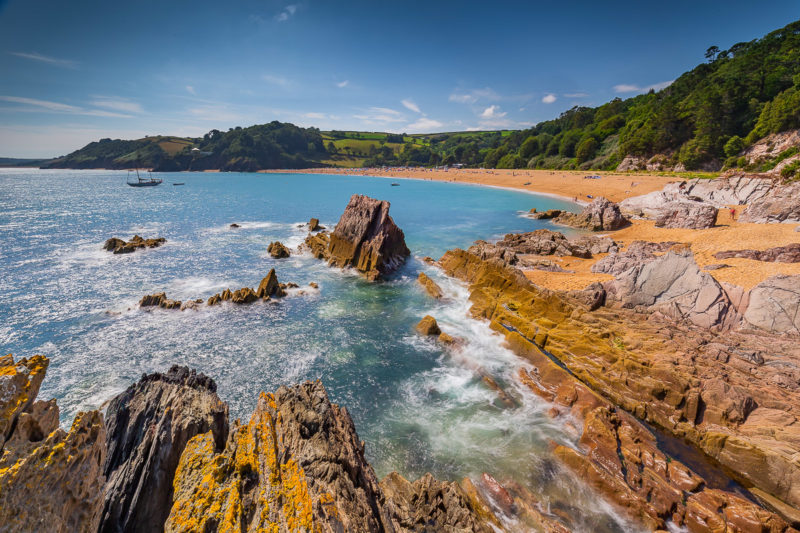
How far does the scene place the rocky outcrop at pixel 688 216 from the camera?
105ft

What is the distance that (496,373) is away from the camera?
49.6 feet

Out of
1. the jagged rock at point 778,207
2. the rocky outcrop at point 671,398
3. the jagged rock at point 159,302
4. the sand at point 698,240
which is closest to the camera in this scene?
the rocky outcrop at point 671,398

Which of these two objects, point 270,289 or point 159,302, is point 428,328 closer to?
point 270,289

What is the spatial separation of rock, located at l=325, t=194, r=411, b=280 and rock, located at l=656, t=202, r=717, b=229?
30233mm

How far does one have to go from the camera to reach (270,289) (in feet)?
76.6

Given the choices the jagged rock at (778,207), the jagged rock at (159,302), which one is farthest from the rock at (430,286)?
the jagged rock at (778,207)

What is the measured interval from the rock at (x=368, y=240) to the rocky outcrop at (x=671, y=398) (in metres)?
13.9

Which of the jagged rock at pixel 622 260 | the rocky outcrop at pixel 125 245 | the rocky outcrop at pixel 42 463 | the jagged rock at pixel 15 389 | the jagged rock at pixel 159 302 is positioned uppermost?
the jagged rock at pixel 15 389

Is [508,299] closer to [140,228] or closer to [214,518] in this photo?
[214,518]

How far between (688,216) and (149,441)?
45.8 metres

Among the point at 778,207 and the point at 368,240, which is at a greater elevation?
the point at 778,207

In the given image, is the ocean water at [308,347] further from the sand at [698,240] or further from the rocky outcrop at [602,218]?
the rocky outcrop at [602,218]

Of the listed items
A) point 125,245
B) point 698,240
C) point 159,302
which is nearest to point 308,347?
point 159,302

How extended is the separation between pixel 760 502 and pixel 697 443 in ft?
6.24
